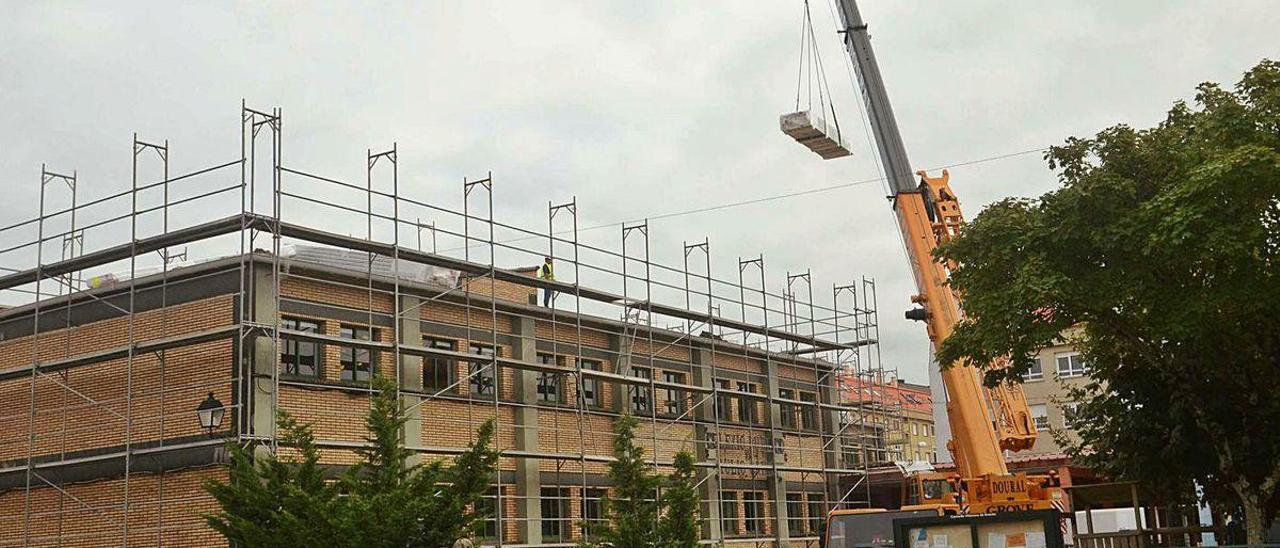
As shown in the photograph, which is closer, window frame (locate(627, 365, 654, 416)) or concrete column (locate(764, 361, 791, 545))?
window frame (locate(627, 365, 654, 416))

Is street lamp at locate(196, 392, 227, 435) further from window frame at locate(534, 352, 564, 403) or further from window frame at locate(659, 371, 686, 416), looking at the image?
window frame at locate(659, 371, 686, 416)

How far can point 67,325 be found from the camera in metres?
23.8

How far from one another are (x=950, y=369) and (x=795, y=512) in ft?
40.7

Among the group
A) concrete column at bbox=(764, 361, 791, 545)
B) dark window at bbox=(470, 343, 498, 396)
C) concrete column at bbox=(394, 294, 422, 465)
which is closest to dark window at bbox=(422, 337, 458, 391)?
concrete column at bbox=(394, 294, 422, 465)

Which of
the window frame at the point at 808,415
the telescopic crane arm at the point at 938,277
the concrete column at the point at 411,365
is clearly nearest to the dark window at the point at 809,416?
the window frame at the point at 808,415

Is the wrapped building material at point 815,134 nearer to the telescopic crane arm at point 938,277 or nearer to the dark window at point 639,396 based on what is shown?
the telescopic crane arm at point 938,277

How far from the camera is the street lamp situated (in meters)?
20.8

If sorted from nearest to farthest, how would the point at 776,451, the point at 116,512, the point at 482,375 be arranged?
the point at 116,512 < the point at 482,375 < the point at 776,451

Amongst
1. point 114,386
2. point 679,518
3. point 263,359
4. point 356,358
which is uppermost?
point 356,358

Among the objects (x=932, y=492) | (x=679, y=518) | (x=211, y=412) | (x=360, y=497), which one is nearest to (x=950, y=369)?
(x=679, y=518)

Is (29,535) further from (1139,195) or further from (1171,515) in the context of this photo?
(1171,515)

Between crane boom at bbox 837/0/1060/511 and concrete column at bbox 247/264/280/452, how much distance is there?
1092 cm

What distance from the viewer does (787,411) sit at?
1398 inches

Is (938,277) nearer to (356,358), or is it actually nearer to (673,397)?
(673,397)
